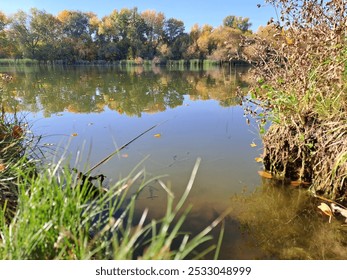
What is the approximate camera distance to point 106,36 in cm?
4906

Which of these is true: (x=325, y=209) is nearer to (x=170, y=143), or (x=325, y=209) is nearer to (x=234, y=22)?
(x=170, y=143)

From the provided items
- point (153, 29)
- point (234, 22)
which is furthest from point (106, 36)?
point (234, 22)

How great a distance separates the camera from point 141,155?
3062 mm

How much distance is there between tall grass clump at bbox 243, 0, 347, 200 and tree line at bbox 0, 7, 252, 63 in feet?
134

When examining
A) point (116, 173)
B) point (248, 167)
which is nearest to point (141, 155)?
point (116, 173)

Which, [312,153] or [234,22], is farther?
[234,22]

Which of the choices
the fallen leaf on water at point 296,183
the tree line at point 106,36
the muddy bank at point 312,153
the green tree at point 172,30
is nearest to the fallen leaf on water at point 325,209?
the muddy bank at point 312,153

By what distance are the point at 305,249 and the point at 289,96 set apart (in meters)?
1.40

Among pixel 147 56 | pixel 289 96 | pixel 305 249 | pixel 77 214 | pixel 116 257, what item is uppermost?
pixel 147 56

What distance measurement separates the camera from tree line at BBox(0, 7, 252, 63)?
143ft

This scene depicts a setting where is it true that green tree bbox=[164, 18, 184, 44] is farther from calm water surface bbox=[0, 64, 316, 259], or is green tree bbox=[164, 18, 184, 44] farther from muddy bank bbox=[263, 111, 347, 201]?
muddy bank bbox=[263, 111, 347, 201]

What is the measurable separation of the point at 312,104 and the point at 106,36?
175ft

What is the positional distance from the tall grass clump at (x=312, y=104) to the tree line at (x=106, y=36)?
134 ft
